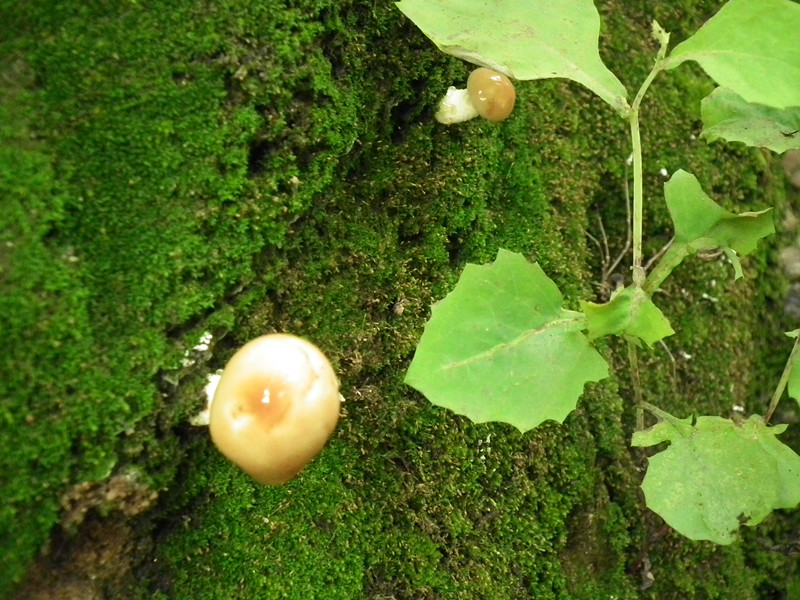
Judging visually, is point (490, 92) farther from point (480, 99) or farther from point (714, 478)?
point (714, 478)

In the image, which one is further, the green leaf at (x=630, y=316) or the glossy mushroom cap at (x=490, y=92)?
the glossy mushroom cap at (x=490, y=92)

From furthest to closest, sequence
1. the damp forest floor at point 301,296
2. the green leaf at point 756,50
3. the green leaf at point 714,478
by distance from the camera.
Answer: the green leaf at point 714,478 < the damp forest floor at point 301,296 < the green leaf at point 756,50

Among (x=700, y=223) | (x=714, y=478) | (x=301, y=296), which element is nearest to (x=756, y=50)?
(x=700, y=223)

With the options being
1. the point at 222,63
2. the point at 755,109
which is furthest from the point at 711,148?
the point at 222,63

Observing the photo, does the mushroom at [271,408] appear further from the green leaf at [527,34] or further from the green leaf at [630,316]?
the green leaf at [527,34]

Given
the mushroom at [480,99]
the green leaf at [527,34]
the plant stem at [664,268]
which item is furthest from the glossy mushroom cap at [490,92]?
the plant stem at [664,268]
